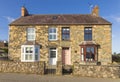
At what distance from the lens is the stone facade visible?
23.8m

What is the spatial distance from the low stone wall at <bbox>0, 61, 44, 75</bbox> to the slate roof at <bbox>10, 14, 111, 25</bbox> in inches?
340

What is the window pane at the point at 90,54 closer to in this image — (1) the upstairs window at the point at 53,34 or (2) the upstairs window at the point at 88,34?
(2) the upstairs window at the point at 88,34

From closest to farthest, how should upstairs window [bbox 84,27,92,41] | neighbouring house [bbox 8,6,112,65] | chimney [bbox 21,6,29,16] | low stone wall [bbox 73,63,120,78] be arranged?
low stone wall [bbox 73,63,120,78], neighbouring house [bbox 8,6,112,65], upstairs window [bbox 84,27,92,41], chimney [bbox 21,6,29,16]

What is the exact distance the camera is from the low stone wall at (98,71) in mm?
15797

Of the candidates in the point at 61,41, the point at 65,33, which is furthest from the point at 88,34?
the point at 61,41

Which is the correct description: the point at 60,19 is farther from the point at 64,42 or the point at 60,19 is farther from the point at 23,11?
the point at 23,11

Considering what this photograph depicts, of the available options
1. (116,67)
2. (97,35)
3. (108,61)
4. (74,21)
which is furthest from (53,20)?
(116,67)

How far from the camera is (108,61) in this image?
77.5 ft

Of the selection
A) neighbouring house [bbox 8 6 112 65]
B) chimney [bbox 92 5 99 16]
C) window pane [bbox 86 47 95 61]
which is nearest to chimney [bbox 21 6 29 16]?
neighbouring house [bbox 8 6 112 65]

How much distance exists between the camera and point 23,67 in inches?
668

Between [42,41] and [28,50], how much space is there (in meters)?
2.09

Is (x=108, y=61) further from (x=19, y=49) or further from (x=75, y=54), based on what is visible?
(x=19, y=49)

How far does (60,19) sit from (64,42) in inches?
135

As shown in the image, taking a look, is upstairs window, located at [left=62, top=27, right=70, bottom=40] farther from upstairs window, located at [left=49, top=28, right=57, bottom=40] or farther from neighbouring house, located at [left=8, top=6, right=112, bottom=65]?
upstairs window, located at [left=49, top=28, right=57, bottom=40]
